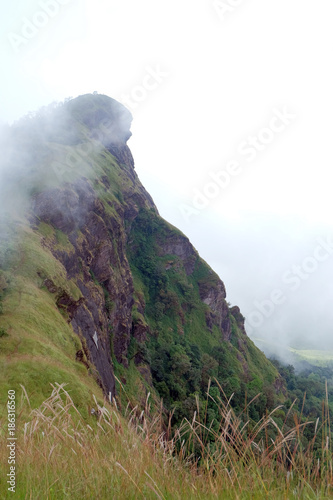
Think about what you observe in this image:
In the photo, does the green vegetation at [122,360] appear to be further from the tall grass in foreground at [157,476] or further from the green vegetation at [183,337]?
the green vegetation at [183,337]

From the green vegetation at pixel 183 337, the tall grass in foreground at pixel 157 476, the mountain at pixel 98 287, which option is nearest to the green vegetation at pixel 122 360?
the tall grass in foreground at pixel 157 476

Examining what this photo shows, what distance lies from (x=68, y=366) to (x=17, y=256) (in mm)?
14791

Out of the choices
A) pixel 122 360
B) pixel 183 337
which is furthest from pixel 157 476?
pixel 183 337

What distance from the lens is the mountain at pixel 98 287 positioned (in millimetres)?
24234

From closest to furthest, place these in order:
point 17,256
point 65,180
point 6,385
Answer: point 6,385 → point 17,256 → point 65,180

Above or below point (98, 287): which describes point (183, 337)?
below

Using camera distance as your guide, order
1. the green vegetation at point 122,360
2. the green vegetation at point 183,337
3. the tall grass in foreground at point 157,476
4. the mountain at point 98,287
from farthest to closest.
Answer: the green vegetation at point 183,337 < the mountain at point 98,287 < the green vegetation at point 122,360 < the tall grass in foreground at point 157,476

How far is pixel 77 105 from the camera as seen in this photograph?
129625mm

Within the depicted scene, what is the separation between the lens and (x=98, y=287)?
52750 millimetres

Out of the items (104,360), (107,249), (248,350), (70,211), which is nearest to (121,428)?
(104,360)

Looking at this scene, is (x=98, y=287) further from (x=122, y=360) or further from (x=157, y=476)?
(x=157, y=476)

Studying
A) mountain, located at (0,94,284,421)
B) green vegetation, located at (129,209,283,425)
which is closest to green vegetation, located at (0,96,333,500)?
mountain, located at (0,94,284,421)

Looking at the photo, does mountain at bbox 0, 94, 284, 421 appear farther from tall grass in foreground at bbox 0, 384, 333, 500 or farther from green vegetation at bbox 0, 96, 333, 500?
tall grass in foreground at bbox 0, 384, 333, 500

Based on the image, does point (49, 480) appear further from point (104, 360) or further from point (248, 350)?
point (248, 350)
